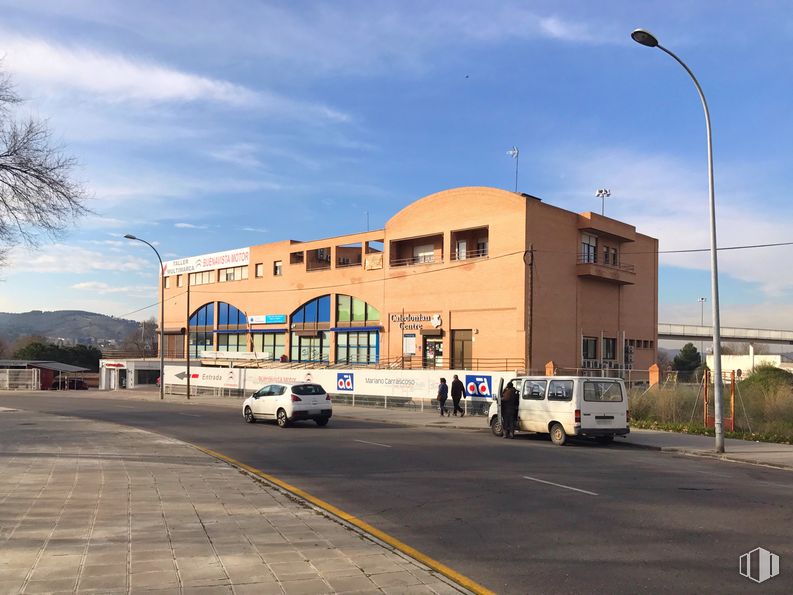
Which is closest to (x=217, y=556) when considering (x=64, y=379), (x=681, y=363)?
(x=64, y=379)

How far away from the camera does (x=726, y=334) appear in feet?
328

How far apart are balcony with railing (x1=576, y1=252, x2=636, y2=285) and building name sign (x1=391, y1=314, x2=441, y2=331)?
980 centimetres

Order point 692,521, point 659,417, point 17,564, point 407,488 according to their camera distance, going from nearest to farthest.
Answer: point 17,564 → point 692,521 → point 407,488 → point 659,417

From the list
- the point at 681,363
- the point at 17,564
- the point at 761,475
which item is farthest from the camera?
the point at 681,363

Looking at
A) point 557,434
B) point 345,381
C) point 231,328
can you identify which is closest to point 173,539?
point 557,434

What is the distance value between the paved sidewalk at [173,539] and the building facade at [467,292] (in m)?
25.1

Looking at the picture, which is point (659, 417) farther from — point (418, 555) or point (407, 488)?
point (418, 555)

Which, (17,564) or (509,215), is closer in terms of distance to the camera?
(17,564)

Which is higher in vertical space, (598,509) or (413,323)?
(413,323)

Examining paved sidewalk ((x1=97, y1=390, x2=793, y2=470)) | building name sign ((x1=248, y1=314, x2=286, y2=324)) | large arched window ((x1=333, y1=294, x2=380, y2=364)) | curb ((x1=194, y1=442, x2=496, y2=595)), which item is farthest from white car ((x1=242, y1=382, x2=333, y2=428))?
building name sign ((x1=248, y1=314, x2=286, y2=324))

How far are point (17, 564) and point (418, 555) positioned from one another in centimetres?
375

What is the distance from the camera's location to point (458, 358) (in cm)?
4428

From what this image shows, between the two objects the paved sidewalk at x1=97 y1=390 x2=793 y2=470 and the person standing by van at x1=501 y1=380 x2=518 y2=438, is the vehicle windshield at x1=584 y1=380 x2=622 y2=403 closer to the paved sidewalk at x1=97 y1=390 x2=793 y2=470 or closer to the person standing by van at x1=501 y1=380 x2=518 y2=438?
the paved sidewalk at x1=97 y1=390 x2=793 y2=470

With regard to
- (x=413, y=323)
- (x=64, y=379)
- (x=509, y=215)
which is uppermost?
(x=509, y=215)
